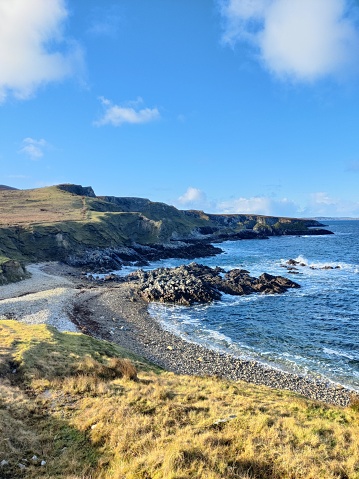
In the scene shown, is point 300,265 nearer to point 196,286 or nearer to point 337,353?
point 196,286

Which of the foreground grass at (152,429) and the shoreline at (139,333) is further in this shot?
the shoreline at (139,333)

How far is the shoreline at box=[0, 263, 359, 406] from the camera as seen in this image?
21703mm

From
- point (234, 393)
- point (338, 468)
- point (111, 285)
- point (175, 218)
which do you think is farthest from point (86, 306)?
point (175, 218)

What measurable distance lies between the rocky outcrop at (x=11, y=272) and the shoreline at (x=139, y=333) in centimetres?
244

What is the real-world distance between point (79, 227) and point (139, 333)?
6845 cm

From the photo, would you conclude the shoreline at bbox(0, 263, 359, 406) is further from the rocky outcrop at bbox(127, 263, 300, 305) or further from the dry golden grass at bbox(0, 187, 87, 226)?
the dry golden grass at bbox(0, 187, 87, 226)

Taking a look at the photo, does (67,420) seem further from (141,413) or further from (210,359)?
(210,359)

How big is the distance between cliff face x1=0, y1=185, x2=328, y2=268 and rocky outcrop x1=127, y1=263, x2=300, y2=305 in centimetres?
3096

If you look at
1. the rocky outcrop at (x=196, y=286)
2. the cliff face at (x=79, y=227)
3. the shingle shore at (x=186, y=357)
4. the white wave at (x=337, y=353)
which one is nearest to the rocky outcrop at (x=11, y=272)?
the cliff face at (x=79, y=227)

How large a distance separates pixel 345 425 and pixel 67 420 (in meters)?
10.4

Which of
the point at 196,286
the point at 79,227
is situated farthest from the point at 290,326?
the point at 79,227

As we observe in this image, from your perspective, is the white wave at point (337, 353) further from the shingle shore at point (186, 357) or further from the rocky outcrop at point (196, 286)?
the rocky outcrop at point (196, 286)

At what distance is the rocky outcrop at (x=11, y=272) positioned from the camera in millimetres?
48719

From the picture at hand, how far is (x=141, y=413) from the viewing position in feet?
36.5
